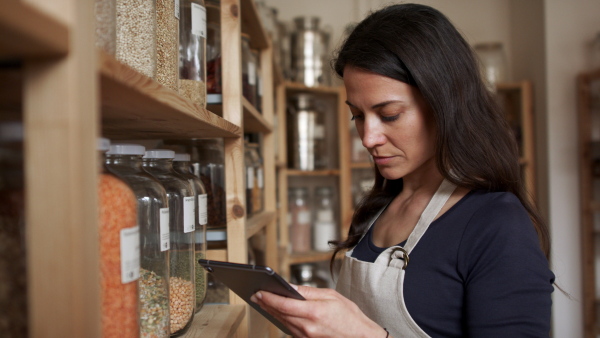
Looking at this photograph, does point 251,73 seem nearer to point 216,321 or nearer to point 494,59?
point 216,321

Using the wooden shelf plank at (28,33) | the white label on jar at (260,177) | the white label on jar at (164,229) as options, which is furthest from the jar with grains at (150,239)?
the white label on jar at (260,177)

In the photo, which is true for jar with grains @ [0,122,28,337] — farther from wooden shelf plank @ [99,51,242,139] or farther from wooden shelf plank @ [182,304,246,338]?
wooden shelf plank @ [182,304,246,338]

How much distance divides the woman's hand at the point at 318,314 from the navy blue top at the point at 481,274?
17 cm

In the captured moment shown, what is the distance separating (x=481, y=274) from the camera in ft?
2.84

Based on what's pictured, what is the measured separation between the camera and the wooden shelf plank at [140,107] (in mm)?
428

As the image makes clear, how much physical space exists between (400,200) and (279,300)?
1.90ft

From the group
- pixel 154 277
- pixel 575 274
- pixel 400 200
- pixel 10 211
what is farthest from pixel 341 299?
pixel 575 274

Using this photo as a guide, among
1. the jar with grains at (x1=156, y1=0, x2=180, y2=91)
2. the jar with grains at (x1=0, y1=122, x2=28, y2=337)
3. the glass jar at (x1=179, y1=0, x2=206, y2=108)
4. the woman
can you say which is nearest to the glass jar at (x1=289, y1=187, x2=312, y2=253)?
the woman

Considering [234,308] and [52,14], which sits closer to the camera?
[52,14]

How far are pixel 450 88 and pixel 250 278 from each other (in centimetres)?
58

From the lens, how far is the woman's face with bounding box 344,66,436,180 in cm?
100

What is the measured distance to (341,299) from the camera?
850 millimetres

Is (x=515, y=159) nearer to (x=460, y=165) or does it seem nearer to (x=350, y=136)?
(x=460, y=165)

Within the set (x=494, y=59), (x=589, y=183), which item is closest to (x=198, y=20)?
(x=589, y=183)
